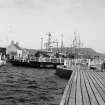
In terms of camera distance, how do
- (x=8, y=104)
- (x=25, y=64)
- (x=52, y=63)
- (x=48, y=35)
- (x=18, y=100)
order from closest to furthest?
(x=8, y=104) → (x=18, y=100) → (x=52, y=63) → (x=25, y=64) → (x=48, y=35)

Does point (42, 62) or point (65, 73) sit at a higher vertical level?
point (42, 62)

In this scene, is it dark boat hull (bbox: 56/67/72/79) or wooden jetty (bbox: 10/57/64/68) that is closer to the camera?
dark boat hull (bbox: 56/67/72/79)

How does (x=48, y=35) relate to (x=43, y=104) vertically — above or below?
above

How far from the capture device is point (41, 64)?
50.7m

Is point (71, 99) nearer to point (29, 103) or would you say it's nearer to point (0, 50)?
point (29, 103)

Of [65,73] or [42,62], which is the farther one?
[42,62]

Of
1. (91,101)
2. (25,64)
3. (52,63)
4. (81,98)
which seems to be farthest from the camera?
(25,64)

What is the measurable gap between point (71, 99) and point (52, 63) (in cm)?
4145

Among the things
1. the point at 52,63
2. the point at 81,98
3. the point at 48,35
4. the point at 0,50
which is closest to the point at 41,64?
the point at 52,63

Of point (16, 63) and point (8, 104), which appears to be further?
point (16, 63)

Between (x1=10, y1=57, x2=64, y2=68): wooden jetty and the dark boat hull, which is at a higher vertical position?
(x1=10, y1=57, x2=64, y2=68): wooden jetty

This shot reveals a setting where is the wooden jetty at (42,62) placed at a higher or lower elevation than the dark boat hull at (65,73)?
higher

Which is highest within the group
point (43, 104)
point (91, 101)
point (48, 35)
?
point (48, 35)

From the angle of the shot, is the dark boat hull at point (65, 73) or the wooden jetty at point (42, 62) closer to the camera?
the dark boat hull at point (65, 73)
